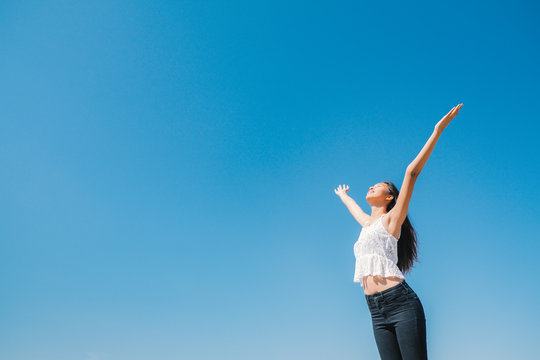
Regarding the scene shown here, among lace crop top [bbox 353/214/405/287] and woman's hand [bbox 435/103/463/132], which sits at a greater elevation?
woman's hand [bbox 435/103/463/132]

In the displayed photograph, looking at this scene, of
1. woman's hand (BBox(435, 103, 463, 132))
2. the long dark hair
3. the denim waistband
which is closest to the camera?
the denim waistband

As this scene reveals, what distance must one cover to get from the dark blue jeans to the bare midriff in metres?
0.04

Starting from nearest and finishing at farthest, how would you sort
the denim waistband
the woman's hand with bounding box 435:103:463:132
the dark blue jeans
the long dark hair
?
1. the dark blue jeans
2. the denim waistband
3. the woman's hand with bounding box 435:103:463:132
4. the long dark hair

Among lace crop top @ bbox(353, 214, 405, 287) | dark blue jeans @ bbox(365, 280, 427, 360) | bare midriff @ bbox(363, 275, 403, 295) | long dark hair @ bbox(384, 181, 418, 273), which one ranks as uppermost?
long dark hair @ bbox(384, 181, 418, 273)

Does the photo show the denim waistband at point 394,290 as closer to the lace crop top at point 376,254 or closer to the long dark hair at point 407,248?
the lace crop top at point 376,254

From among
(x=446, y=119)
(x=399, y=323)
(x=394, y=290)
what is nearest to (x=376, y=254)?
(x=394, y=290)

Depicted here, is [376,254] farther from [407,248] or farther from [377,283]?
[407,248]

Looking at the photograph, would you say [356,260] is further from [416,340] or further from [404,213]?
[416,340]

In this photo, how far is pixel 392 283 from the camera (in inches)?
179

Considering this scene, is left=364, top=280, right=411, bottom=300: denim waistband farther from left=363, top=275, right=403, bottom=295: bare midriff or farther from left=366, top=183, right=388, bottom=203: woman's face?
left=366, top=183, right=388, bottom=203: woman's face

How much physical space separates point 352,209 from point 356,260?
1.47m

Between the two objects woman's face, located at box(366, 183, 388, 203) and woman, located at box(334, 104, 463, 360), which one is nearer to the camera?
woman, located at box(334, 104, 463, 360)

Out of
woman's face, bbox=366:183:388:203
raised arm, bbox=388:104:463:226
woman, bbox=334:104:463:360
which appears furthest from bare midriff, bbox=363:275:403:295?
woman's face, bbox=366:183:388:203

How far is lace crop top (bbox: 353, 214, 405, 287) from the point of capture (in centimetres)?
464
